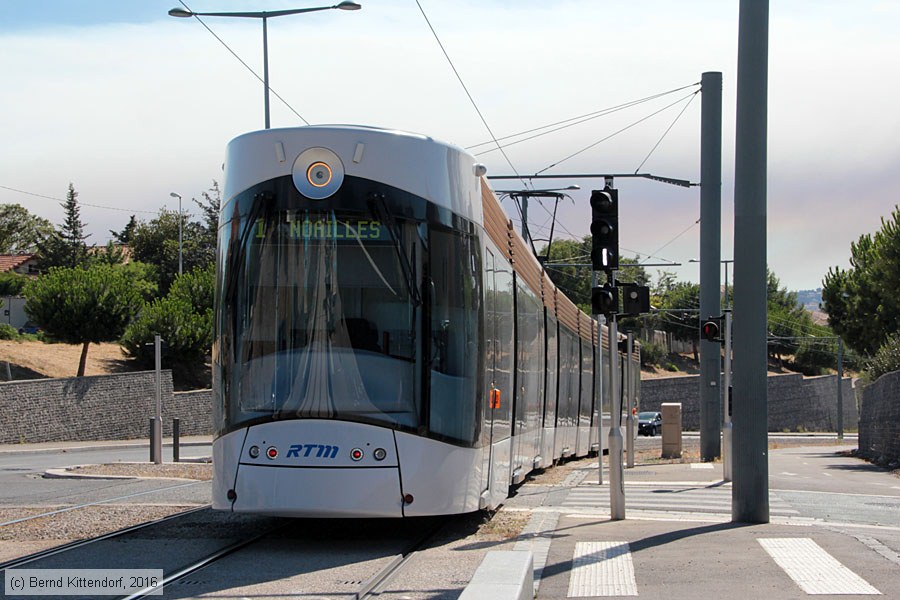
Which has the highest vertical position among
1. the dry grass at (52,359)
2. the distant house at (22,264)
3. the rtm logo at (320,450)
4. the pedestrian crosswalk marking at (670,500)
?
the distant house at (22,264)

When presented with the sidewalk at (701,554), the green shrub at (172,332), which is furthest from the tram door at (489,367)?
the green shrub at (172,332)

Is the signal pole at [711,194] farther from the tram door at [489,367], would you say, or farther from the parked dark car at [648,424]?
the parked dark car at [648,424]

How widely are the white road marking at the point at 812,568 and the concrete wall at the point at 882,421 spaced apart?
17516 mm

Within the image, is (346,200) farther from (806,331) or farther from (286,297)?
(806,331)

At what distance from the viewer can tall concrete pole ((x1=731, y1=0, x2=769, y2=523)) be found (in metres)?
11.8

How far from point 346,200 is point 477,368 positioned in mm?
1998

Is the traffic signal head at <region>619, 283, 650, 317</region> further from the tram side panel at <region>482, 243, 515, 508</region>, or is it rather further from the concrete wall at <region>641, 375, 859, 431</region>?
the concrete wall at <region>641, 375, 859, 431</region>

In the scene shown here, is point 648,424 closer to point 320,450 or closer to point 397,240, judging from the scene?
point 397,240

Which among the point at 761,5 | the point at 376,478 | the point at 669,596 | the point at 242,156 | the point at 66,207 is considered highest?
the point at 66,207

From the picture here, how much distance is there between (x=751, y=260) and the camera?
11.8m

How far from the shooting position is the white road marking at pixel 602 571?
8.20 m

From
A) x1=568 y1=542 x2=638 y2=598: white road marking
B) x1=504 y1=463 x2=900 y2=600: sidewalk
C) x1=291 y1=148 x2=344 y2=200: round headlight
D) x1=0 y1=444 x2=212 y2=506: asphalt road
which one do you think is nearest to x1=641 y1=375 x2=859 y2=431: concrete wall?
x1=0 y1=444 x2=212 y2=506: asphalt road

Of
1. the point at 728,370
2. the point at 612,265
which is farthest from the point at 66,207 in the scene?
the point at 612,265

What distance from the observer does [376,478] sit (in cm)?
961
